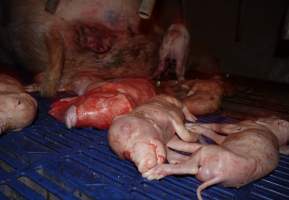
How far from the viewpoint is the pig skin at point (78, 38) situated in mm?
3623

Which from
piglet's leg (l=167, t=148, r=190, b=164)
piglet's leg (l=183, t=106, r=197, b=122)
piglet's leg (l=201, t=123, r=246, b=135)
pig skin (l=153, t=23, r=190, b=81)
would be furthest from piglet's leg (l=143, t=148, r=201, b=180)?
pig skin (l=153, t=23, r=190, b=81)

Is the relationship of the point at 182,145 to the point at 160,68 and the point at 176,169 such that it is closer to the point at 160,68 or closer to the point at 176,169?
the point at 176,169

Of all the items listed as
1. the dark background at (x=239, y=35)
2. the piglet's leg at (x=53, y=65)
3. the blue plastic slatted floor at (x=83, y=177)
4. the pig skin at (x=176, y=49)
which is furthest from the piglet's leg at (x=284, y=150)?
the dark background at (x=239, y=35)

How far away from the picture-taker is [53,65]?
346cm

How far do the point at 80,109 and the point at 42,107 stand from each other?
722 millimetres

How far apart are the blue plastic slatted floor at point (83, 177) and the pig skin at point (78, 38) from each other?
1136 millimetres

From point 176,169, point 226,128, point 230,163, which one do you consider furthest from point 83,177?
point 226,128

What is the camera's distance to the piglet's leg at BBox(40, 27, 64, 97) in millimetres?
3441

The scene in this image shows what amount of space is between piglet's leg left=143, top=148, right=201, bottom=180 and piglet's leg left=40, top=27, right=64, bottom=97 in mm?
1790

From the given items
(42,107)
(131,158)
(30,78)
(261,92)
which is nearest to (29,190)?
(131,158)

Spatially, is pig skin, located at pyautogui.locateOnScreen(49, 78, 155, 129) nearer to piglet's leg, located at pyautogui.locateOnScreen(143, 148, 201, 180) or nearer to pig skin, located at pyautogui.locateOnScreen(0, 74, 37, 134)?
pig skin, located at pyautogui.locateOnScreen(0, 74, 37, 134)

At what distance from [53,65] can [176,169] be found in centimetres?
196

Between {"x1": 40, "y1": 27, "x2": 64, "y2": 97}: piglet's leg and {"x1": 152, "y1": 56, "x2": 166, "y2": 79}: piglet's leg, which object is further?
{"x1": 152, "y1": 56, "x2": 166, "y2": 79}: piglet's leg

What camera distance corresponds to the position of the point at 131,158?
2062mm
